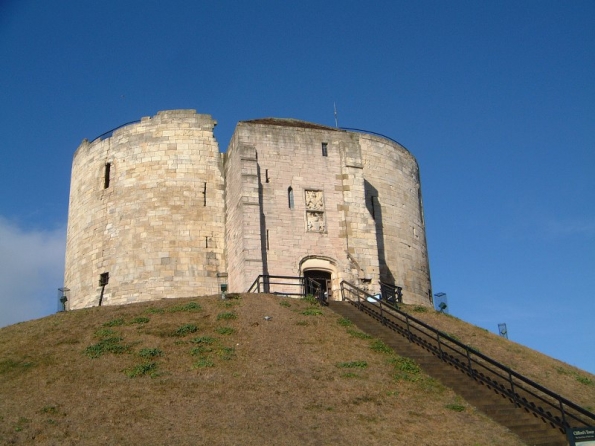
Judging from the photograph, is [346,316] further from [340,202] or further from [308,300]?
[340,202]

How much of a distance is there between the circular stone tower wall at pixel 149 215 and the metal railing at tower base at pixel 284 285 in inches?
151

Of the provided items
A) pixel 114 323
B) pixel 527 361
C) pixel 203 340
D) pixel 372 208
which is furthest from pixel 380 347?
pixel 372 208

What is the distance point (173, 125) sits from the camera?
3391cm

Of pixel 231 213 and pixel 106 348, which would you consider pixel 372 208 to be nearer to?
pixel 231 213

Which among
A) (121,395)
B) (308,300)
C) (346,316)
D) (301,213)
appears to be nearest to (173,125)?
(301,213)

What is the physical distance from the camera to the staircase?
48.8ft

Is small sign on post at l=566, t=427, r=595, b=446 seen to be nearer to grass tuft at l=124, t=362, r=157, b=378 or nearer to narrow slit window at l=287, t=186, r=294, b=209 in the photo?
grass tuft at l=124, t=362, r=157, b=378

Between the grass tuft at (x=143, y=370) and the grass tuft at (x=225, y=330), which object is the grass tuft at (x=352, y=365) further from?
the grass tuft at (x=143, y=370)

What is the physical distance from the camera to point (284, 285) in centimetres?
2845

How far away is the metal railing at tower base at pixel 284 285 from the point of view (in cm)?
2713

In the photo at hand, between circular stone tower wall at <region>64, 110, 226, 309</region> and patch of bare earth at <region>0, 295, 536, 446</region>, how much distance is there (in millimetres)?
8565

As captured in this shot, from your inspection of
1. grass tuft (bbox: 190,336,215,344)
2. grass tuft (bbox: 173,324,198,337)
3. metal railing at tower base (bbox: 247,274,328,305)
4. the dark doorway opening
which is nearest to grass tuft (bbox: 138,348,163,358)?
grass tuft (bbox: 190,336,215,344)

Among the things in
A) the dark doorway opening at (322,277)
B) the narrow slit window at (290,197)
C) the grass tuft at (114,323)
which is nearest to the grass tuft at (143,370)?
the grass tuft at (114,323)

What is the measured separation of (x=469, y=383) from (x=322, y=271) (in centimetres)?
1307
